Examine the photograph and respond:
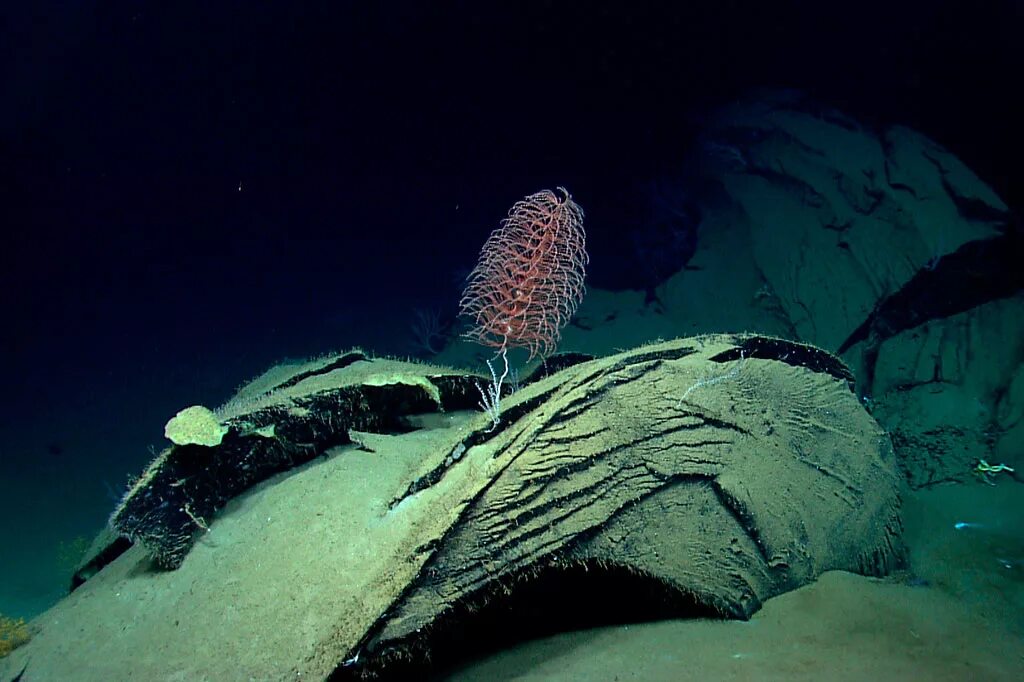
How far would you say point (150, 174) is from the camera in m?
25.9

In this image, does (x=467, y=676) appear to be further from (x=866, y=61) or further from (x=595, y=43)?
(x=595, y=43)

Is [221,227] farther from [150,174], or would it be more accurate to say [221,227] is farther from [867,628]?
[867,628]

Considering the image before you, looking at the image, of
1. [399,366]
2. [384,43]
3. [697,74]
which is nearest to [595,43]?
[697,74]

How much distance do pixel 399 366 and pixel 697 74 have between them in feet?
40.4

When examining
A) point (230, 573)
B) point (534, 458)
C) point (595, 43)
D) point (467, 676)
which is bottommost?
point (467, 676)

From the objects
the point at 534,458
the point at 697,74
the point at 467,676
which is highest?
the point at 697,74

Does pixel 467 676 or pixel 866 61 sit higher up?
pixel 866 61

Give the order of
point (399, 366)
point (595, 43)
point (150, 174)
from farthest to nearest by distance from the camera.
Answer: point (150, 174) → point (595, 43) → point (399, 366)

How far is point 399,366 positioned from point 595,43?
13.2m

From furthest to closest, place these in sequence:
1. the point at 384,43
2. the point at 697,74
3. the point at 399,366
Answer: the point at 384,43 → the point at 697,74 → the point at 399,366

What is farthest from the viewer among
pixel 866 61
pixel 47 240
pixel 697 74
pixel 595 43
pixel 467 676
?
pixel 47 240

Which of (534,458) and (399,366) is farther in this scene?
(399,366)

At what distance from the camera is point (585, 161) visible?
48.3 feet

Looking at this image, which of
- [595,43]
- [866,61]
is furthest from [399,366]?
[595,43]
